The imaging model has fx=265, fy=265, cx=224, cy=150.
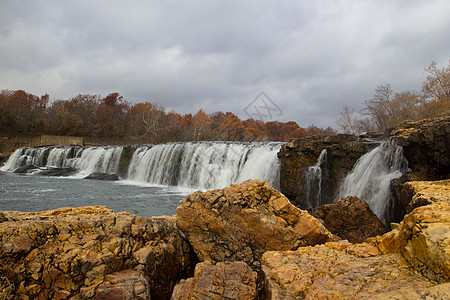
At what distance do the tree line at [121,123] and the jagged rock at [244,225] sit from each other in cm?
4017

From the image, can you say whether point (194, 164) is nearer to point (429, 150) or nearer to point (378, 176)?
point (378, 176)

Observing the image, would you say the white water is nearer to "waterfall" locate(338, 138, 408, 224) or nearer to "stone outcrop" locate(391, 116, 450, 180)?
"waterfall" locate(338, 138, 408, 224)

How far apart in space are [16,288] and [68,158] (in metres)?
27.2

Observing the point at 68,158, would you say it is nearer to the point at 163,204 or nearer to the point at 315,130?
the point at 163,204

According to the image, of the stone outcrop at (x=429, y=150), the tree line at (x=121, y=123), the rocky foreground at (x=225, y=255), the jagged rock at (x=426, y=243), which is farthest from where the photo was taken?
the tree line at (x=121, y=123)

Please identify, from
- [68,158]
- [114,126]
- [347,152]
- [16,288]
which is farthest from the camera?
[114,126]

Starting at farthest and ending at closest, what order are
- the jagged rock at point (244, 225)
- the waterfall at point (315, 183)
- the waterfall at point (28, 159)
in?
A: the waterfall at point (28, 159) < the waterfall at point (315, 183) < the jagged rock at point (244, 225)

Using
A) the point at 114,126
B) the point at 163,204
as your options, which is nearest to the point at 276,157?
the point at 163,204

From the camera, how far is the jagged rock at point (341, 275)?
1738mm

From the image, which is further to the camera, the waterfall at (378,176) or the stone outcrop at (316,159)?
the stone outcrop at (316,159)

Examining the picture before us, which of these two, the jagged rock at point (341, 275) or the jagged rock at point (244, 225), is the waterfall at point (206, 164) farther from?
the jagged rock at point (341, 275)

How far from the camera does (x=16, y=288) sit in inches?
90.4

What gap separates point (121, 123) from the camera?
55062 millimetres

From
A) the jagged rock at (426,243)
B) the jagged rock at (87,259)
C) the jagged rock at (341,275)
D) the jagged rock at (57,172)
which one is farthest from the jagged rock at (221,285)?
the jagged rock at (57,172)
